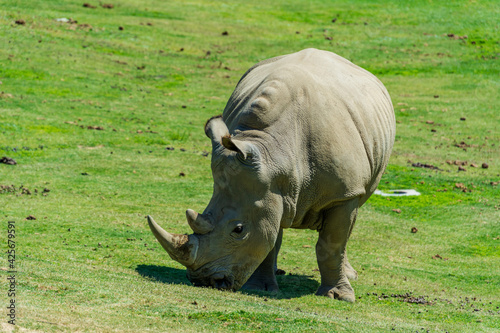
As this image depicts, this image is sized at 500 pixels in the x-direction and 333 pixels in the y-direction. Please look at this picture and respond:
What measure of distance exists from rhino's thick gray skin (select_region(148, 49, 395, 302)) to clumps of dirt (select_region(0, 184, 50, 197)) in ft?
18.5

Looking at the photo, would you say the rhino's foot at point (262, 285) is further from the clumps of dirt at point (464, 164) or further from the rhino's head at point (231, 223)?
the clumps of dirt at point (464, 164)

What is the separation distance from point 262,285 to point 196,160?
29.3 ft

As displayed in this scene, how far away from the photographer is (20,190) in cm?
1359

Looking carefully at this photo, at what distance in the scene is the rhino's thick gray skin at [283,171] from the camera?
7.70 metres

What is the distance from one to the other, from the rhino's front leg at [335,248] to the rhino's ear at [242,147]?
158 cm

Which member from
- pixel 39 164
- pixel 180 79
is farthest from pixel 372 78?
pixel 180 79

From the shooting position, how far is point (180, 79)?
25.8 metres

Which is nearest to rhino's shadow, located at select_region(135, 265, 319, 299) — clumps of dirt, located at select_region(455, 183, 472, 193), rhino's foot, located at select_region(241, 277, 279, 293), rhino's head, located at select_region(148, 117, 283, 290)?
rhino's foot, located at select_region(241, 277, 279, 293)

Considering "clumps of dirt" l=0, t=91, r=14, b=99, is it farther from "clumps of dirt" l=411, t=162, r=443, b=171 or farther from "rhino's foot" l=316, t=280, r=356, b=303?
"rhino's foot" l=316, t=280, r=356, b=303

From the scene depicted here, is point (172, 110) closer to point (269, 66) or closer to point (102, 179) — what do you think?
point (102, 179)

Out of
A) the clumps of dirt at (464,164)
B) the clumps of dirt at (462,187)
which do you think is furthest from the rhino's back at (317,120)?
the clumps of dirt at (464,164)

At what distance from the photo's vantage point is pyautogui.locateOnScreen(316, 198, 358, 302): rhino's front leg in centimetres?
869

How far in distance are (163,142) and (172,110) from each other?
361cm

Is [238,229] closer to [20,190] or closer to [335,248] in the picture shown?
[335,248]
